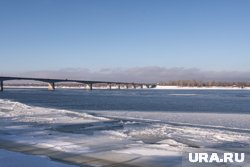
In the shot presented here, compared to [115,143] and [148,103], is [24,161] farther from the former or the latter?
[148,103]

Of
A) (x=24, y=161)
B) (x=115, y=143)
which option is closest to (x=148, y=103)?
(x=115, y=143)

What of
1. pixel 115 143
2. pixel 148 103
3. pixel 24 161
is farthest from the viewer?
pixel 148 103

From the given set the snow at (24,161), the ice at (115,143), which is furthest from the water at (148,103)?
the snow at (24,161)

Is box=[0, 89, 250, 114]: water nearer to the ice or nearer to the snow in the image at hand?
the ice

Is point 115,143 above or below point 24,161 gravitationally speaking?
below

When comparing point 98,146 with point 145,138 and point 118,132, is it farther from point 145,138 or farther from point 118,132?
point 118,132

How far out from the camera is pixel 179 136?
19.3m

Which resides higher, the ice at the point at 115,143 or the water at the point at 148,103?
the ice at the point at 115,143

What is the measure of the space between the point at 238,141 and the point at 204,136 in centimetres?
209

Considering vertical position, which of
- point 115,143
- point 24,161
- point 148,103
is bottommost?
point 148,103

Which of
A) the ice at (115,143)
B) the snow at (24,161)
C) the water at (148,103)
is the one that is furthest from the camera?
the water at (148,103)

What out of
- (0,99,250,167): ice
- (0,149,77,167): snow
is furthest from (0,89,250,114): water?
(0,149,77,167): snow

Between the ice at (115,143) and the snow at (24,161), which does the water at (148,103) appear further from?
the snow at (24,161)

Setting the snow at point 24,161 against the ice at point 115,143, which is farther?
the ice at point 115,143
